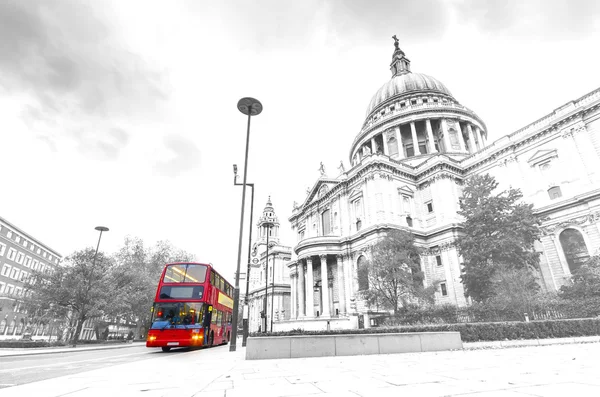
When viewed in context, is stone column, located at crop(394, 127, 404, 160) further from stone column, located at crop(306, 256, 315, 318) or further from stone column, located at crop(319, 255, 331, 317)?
stone column, located at crop(306, 256, 315, 318)

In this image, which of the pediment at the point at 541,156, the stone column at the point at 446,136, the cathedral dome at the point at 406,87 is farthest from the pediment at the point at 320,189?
the pediment at the point at 541,156

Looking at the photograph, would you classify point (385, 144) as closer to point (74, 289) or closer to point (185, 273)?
point (185, 273)

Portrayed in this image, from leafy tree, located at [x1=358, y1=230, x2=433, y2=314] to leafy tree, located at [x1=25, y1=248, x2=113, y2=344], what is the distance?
26.6 m

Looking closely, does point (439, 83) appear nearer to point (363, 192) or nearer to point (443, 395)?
point (363, 192)

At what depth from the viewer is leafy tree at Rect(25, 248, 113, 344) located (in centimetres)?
3012

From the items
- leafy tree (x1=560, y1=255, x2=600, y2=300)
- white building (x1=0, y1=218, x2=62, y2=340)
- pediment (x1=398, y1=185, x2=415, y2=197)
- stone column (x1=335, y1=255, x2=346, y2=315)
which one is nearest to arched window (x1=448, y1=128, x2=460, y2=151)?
pediment (x1=398, y1=185, x2=415, y2=197)

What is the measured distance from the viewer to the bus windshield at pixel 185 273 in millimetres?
15883

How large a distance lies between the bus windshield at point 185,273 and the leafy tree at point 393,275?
15.4 m

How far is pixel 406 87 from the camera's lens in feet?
187

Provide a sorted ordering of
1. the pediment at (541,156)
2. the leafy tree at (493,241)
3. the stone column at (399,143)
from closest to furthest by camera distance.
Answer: the leafy tree at (493,241), the pediment at (541,156), the stone column at (399,143)

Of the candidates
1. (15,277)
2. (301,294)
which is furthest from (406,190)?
(15,277)

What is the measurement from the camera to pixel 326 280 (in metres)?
37.0

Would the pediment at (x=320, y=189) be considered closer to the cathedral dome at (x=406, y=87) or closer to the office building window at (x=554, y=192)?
the cathedral dome at (x=406, y=87)

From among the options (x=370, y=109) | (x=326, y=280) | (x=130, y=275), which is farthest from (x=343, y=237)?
(x=370, y=109)
